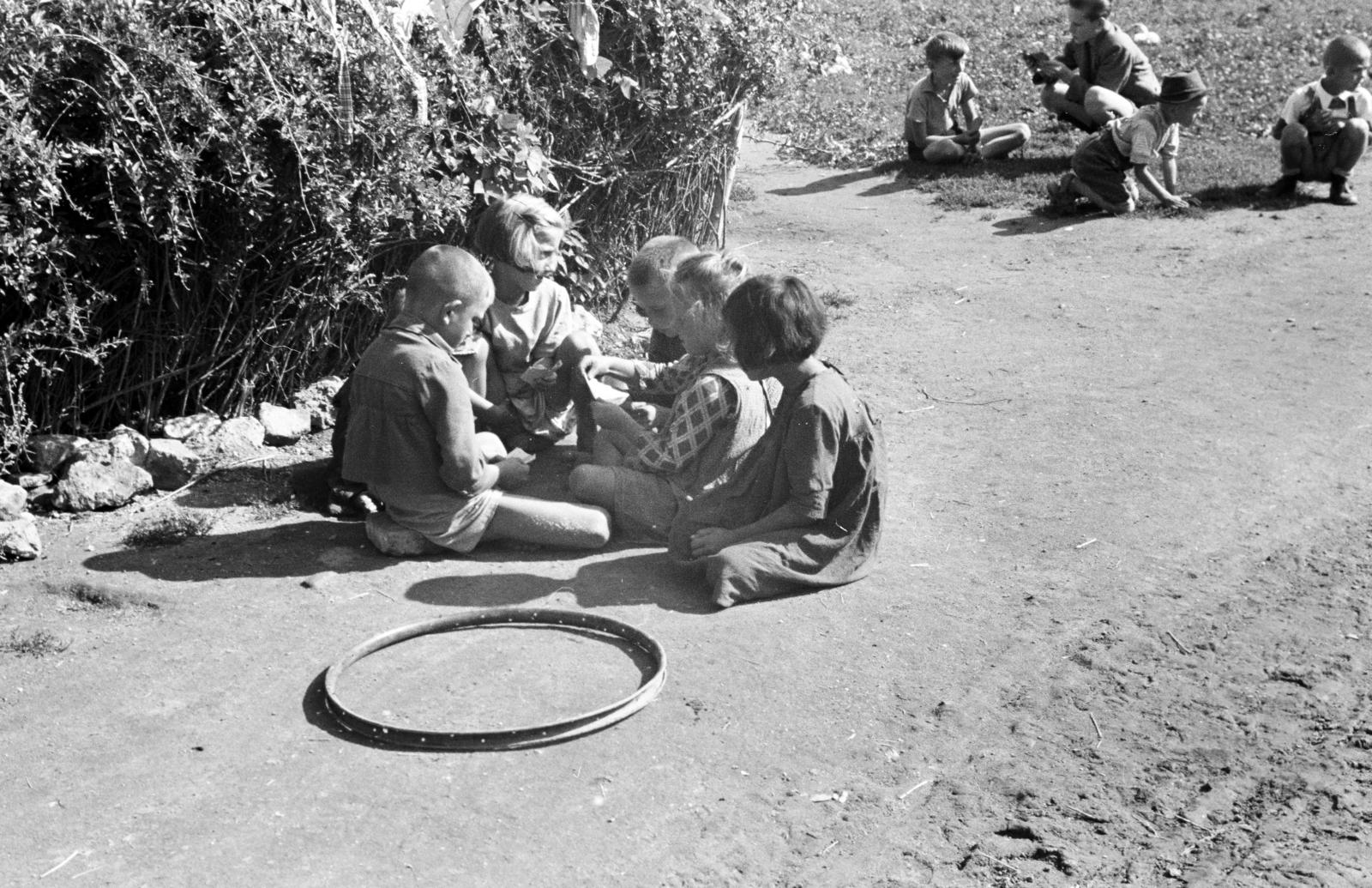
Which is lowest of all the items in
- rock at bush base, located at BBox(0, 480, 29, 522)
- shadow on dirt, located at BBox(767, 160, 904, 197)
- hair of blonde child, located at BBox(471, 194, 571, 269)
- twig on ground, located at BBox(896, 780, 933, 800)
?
twig on ground, located at BBox(896, 780, 933, 800)

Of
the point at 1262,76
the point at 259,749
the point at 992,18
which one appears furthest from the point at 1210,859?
the point at 992,18

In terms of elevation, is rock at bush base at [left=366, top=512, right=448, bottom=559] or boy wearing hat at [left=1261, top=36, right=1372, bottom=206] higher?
boy wearing hat at [left=1261, top=36, right=1372, bottom=206]

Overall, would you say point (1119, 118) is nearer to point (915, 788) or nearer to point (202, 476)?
point (202, 476)

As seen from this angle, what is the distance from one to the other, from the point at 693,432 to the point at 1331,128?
7479mm

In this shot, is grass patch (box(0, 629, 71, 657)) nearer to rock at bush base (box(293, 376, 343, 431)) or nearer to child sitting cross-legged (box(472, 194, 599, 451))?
child sitting cross-legged (box(472, 194, 599, 451))

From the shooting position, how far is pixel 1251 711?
4.41 metres

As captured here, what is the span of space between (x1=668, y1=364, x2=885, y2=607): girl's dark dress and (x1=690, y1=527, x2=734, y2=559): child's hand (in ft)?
0.13

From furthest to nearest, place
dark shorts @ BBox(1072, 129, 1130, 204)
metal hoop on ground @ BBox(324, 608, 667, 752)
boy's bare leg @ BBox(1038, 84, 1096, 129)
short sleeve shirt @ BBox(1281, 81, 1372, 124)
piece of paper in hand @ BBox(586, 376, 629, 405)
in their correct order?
boy's bare leg @ BBox(1038, 84, 1096, 129) < short sleeve shirt @ BBox(1281, 81, 1372, 124) < dark shorts @ BBox(1072, 129, 1130, 204) < piece of paper in hand @ BBox(586, 376, 629, 405) < metal hoop on ground @ BBox(324, 608, 667, 752)

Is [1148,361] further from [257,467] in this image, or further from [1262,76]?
[1262,76]

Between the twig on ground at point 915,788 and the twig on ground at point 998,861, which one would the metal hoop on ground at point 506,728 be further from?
the twig on ground at point 998,861

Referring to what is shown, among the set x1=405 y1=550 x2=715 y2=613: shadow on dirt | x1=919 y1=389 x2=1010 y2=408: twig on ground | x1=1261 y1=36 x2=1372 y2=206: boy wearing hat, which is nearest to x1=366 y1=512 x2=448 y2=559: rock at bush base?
x1=405 y1=550 x2=715 y2=613: shadow on dirt

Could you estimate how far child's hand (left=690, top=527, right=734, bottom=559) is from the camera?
17.3 ft

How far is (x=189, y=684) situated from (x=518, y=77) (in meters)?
3.84

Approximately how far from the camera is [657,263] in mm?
5816
